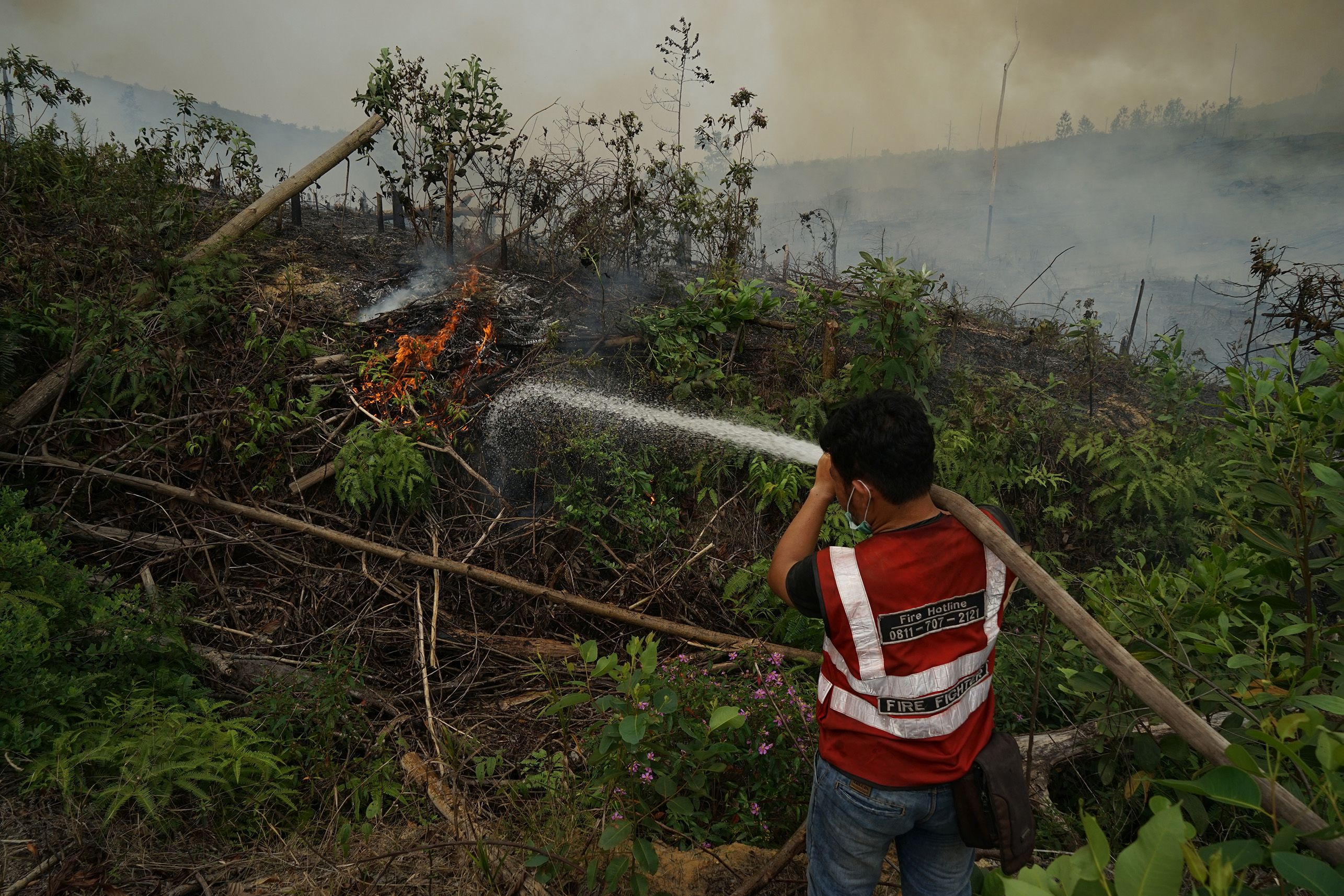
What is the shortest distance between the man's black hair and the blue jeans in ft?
2.74

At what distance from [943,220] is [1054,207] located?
1.98 metres

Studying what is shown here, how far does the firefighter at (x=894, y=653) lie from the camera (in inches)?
74.0

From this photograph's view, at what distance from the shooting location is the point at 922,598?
188 cm

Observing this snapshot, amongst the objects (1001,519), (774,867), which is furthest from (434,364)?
(1001,519)

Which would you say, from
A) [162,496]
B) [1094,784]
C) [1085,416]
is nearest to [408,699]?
[162,496]

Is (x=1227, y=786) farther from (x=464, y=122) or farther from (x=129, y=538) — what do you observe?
(x=464, y=122)

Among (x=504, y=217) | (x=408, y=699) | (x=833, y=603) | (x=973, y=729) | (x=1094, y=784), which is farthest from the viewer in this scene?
(x=504, y=217)

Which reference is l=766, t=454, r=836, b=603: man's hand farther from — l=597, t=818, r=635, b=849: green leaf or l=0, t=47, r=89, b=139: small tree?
l=0, t=47, r=89, b=139: small tree

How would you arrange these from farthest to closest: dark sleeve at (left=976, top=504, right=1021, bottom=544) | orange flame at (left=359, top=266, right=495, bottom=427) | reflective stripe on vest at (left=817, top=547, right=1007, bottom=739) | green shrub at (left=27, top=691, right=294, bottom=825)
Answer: orange flame at (left=359, top=266, right=495, bottom=427) < green shrub at (left=27, top=691, right=294, bottom=825) < dark sleeve at (left=976, top=504, right=1021, bottom=544) < reflective stripe on vest at (left=817, top=547, right=1007, bottom=739)

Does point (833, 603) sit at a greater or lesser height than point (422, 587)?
greater

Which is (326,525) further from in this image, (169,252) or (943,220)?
(943,220)

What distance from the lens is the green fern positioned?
445 cm

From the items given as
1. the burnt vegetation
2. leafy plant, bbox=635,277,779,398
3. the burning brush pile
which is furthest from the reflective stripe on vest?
the burning brush pile

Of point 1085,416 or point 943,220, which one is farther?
point 943,220
